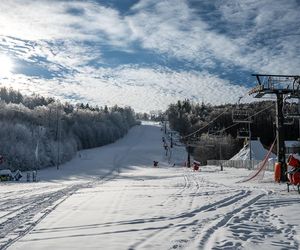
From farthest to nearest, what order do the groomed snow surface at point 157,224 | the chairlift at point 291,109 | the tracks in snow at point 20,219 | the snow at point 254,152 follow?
1. the snow at point 254,152
2. the chairlift at point 291,109
3. the tracks in snow at point 20,219
4. the groomed snow surface at point 157,224

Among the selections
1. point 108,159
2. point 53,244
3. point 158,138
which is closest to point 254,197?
point 53,244

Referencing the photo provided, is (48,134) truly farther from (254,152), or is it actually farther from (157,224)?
(157,224)

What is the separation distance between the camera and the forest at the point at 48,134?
8800 centimetres

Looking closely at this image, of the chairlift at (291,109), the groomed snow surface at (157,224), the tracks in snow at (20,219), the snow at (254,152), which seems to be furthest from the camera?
the snow at (254,152)

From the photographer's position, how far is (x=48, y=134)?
375 ft

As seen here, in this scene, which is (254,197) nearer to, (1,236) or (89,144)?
(1,236)

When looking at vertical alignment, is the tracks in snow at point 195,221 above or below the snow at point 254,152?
below

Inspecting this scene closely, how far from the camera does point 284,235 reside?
10.8 m

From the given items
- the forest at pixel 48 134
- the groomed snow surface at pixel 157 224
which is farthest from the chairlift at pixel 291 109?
the forest at pixel 48 134

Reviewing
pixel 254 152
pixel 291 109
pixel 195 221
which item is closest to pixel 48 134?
pixel 254 152

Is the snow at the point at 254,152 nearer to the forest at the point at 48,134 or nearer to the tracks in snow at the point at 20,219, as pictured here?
the forest at the point at 48,134

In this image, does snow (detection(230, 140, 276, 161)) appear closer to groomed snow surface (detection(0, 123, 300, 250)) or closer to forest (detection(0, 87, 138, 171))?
forest (detection(0, 87, 138, 171))

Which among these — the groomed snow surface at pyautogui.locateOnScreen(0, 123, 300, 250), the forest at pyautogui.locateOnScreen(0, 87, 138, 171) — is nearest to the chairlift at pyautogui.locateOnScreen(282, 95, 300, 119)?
the groomed snow surface at pyautogui.locateOnScreen(0, 123, 300, 250)

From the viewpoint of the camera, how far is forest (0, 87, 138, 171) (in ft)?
289
